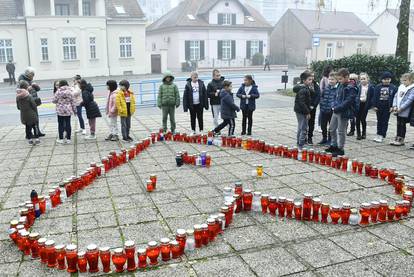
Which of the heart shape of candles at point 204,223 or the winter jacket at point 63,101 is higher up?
the winter jacket at point 63,101

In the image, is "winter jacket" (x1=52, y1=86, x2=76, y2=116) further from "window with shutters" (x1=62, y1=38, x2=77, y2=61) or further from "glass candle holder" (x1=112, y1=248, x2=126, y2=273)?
"window with shutters" (x1=62, y1=38, x2=77, y2=61)

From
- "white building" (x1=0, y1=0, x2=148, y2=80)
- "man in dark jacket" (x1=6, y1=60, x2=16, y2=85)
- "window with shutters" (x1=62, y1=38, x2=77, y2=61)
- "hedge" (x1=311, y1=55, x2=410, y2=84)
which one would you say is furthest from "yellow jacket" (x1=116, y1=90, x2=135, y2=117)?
"window with shutters" (x1=62, y1=38, x2=77, y2=61)

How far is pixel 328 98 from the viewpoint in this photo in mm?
9508

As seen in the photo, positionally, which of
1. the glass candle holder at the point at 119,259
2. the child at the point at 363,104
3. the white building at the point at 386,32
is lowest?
the glass candle holder at the point at 119,259

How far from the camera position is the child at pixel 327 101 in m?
9.34

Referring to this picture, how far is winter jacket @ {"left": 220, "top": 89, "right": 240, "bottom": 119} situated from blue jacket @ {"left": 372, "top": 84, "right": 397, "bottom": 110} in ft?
11.1

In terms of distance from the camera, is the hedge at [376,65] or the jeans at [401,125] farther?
the hedge at [376,65]

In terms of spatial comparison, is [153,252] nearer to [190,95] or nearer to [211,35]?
[190,95]

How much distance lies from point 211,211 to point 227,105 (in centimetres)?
486

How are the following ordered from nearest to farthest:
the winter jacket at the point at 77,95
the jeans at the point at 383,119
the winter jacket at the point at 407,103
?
the winter jacket at the point at 407,103, the jeans at the point at 383,119, the winter jacket at the point at 77,95

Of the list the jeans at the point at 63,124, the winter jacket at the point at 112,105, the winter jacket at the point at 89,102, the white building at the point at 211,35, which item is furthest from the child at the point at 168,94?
the white building at the point at 211,35

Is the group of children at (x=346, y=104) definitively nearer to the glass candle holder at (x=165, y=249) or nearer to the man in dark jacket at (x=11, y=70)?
the glass candle holder at (x=165, y=249)

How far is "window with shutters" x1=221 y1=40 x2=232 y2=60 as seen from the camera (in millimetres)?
49562

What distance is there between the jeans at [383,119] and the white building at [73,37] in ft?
101
